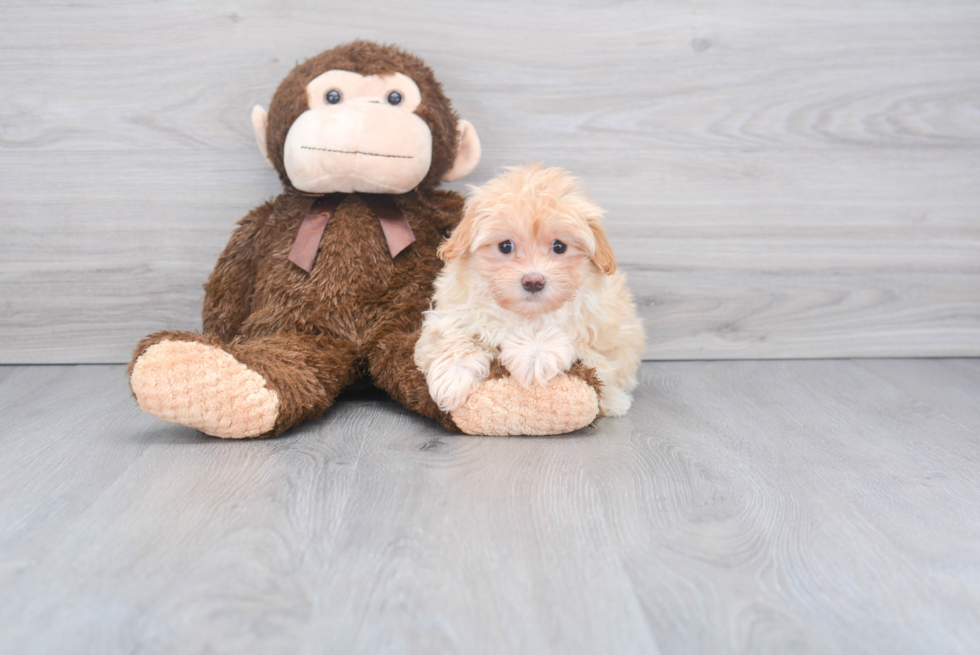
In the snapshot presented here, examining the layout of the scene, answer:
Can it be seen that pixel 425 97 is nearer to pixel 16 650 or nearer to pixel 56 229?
pixel 56 229

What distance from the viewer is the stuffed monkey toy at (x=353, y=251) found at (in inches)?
39.0

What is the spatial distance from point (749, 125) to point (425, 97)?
0.64 m

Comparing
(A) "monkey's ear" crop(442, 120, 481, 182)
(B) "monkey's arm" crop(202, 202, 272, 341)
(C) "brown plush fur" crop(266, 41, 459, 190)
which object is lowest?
(B) "monkey's arm" crop(202, 202, 272, 341)

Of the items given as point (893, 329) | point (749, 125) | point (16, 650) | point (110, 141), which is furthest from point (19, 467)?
point (893, 329)

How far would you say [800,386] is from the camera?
1308mm

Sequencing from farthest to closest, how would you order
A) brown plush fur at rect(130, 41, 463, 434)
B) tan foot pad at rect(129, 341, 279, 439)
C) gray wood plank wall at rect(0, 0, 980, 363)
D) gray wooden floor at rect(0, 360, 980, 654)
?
gray wood plank wall at rect(0, 0, 980, 363) < brown plush fur at rect(130, 41, 463, 434) < tan foot pad at rect(129, 341, 279, 439) < gray wooden floor at rect(0, 360, 980, 654)

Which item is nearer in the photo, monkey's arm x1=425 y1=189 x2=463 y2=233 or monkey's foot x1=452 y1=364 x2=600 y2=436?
monkey's foot x1=452 y1=364 x2=600 y2=436

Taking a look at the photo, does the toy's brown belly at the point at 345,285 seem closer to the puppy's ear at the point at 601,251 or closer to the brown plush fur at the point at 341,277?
the brown plush fur at the point at 341,277

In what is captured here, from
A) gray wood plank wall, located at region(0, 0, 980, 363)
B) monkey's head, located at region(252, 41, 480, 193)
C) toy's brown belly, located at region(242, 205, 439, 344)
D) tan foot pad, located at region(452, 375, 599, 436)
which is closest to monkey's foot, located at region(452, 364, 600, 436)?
tan foot pad, located at region(452, 375, 599, 436)

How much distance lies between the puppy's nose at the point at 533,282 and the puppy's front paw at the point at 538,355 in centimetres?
8

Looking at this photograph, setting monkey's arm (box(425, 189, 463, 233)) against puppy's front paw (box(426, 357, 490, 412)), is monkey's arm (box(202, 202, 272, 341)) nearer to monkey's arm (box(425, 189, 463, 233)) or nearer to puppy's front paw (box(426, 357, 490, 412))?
monkey's arm (box(425, 189, 463, 233))

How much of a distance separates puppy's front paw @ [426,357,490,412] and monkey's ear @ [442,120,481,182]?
41 cm

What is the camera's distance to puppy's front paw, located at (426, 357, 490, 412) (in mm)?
979

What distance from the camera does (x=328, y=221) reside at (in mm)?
1190
